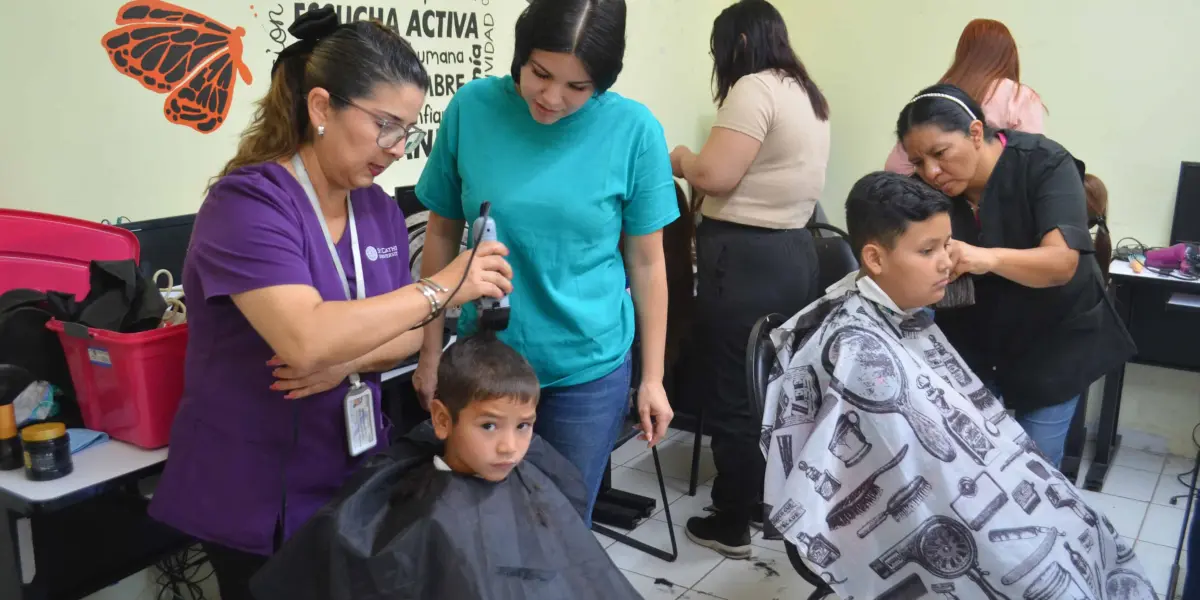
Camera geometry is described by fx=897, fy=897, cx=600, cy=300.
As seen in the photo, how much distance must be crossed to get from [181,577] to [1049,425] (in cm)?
209

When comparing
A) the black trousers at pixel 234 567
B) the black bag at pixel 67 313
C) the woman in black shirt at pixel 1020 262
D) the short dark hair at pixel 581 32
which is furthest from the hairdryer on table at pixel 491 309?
the woman in black shirt at pixel 1020 262

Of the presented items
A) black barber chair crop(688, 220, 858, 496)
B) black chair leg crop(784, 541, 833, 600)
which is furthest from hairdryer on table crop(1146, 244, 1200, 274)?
black chair leg crop(784, 541, 833, 600)

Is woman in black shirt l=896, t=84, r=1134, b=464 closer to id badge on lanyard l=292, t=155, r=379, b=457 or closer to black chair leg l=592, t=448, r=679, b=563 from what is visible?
black chair leg l=592, t=448, r=679, b=563

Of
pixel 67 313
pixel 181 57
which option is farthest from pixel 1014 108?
pixel 67 313

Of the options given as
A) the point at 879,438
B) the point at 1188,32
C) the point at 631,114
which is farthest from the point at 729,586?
the point at 1188,32

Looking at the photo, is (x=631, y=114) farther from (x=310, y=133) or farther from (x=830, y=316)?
(x=830, y=316)

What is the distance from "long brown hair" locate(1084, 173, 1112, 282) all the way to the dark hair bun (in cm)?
251

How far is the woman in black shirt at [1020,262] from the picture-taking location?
1.79 m

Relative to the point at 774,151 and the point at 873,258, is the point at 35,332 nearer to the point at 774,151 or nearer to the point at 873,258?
the point at 873,258

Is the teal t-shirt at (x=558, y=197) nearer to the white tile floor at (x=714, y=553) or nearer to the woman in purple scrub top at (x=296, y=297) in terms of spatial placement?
the woman in purple scrub top at (x=296, y=297)

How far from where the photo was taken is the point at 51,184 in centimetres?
188

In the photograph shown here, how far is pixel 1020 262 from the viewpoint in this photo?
5.78ft

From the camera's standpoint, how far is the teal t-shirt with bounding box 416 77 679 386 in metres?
1.43

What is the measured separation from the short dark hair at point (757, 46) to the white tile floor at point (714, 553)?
128cm
